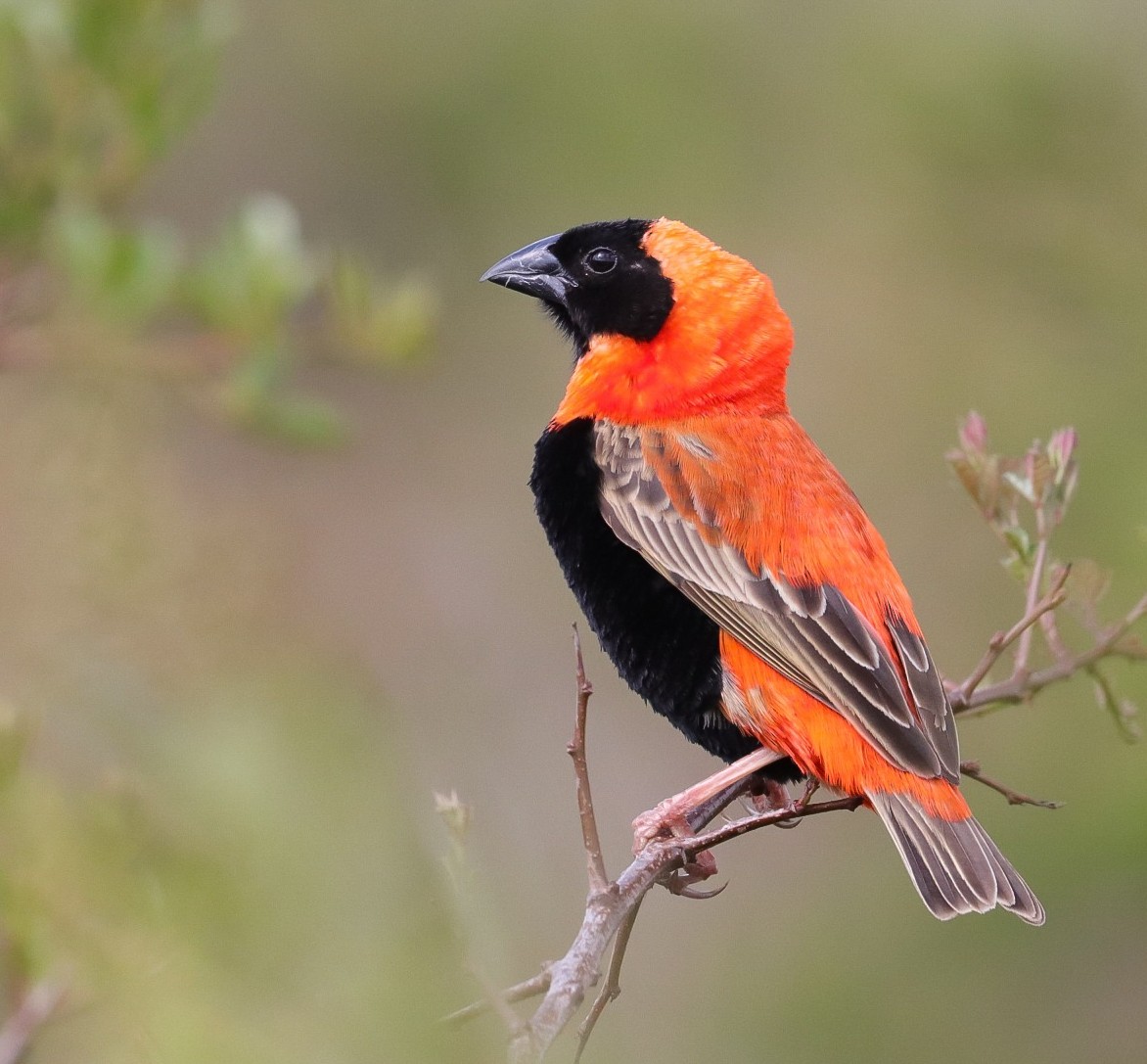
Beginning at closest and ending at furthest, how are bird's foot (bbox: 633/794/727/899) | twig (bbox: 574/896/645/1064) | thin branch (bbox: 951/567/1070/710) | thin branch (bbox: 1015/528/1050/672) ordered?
twig (bbox: 574/896/645/1064)
thin branch (bbox: 951/567/1070/710)
thin branch (bbox: 1015/528/1050/672)
bird's foot (bbox: 633/794/727/899)

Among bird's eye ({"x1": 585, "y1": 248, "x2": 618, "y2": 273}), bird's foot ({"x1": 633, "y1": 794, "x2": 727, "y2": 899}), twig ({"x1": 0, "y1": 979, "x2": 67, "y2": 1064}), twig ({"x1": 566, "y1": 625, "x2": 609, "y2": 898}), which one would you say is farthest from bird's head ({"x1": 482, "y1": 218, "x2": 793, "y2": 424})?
twig ({"x1": 0, "y1": 979, "x2": 67, "y2": 1064})

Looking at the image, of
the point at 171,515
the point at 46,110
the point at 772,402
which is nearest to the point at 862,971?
the point at 772,402

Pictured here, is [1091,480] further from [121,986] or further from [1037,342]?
[121,986]

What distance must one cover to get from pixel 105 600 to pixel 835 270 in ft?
19.1

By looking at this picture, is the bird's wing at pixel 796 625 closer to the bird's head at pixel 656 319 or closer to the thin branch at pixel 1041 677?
the thin branch at pixel 1041 677

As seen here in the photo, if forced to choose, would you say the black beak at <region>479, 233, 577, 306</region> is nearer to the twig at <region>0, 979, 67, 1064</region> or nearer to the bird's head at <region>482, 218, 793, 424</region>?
the bird's head at <region>482, 218, 793, 424</region>

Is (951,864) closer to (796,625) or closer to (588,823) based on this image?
(796,625)

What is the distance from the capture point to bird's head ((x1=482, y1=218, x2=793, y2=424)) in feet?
12.6

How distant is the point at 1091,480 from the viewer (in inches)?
157

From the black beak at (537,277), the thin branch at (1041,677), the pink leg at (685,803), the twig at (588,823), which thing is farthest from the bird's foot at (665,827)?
the black beak at (537,277)

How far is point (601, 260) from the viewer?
4.30 metres

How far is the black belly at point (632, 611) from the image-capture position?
336 centimetres

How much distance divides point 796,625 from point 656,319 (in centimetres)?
113

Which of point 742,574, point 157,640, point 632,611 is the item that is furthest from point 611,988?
point 632,611
